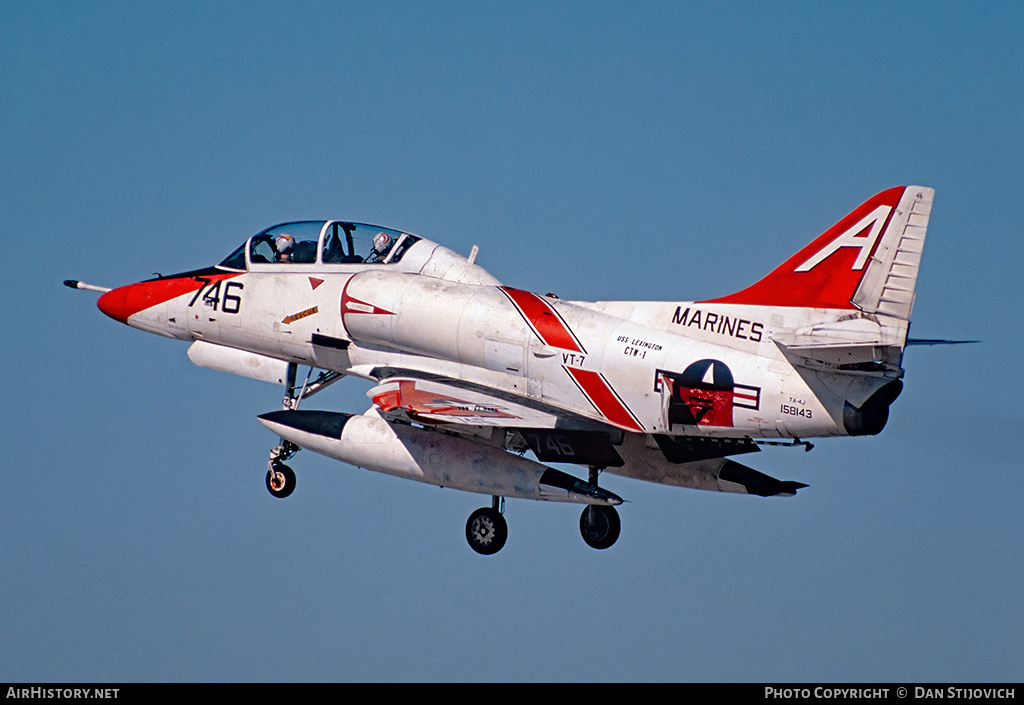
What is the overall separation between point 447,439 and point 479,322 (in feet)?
6.04

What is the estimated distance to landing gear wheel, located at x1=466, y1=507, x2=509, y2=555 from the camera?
82.1 ft

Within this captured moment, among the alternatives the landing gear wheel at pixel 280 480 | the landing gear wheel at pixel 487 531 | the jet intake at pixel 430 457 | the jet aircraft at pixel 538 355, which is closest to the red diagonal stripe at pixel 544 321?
the jet aircraft at pixel 538 355

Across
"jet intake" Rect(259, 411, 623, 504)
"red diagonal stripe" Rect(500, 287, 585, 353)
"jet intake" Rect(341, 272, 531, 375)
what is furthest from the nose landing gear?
"red diagonal stripe" Rect(500, 287, 585, 353)

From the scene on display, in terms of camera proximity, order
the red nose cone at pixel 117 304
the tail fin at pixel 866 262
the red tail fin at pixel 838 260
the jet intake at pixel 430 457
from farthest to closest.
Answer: the red nose cone at pixel 117 304 → the jet intake at pixel 430 457 → the red tail fin at pixel 838 260 → the tail fin at pixel 866 262

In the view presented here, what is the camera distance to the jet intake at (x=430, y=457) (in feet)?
78.2

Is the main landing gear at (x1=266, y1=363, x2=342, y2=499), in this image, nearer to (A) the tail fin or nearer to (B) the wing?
(B) the wing

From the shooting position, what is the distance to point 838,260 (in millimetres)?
21641

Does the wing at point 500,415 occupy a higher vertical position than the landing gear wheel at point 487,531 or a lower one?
higher

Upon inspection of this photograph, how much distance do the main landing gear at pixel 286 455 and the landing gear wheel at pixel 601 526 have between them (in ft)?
14.9

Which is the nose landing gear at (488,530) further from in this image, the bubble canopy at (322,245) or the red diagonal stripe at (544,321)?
the bubble canopy at (322,245)

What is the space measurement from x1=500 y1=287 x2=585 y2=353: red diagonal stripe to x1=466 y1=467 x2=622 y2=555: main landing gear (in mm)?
2840

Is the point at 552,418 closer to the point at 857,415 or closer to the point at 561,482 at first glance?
the point at 561,482

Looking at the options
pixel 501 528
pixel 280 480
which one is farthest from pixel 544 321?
pixel 280 480

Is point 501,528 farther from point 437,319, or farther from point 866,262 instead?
point 866,262
